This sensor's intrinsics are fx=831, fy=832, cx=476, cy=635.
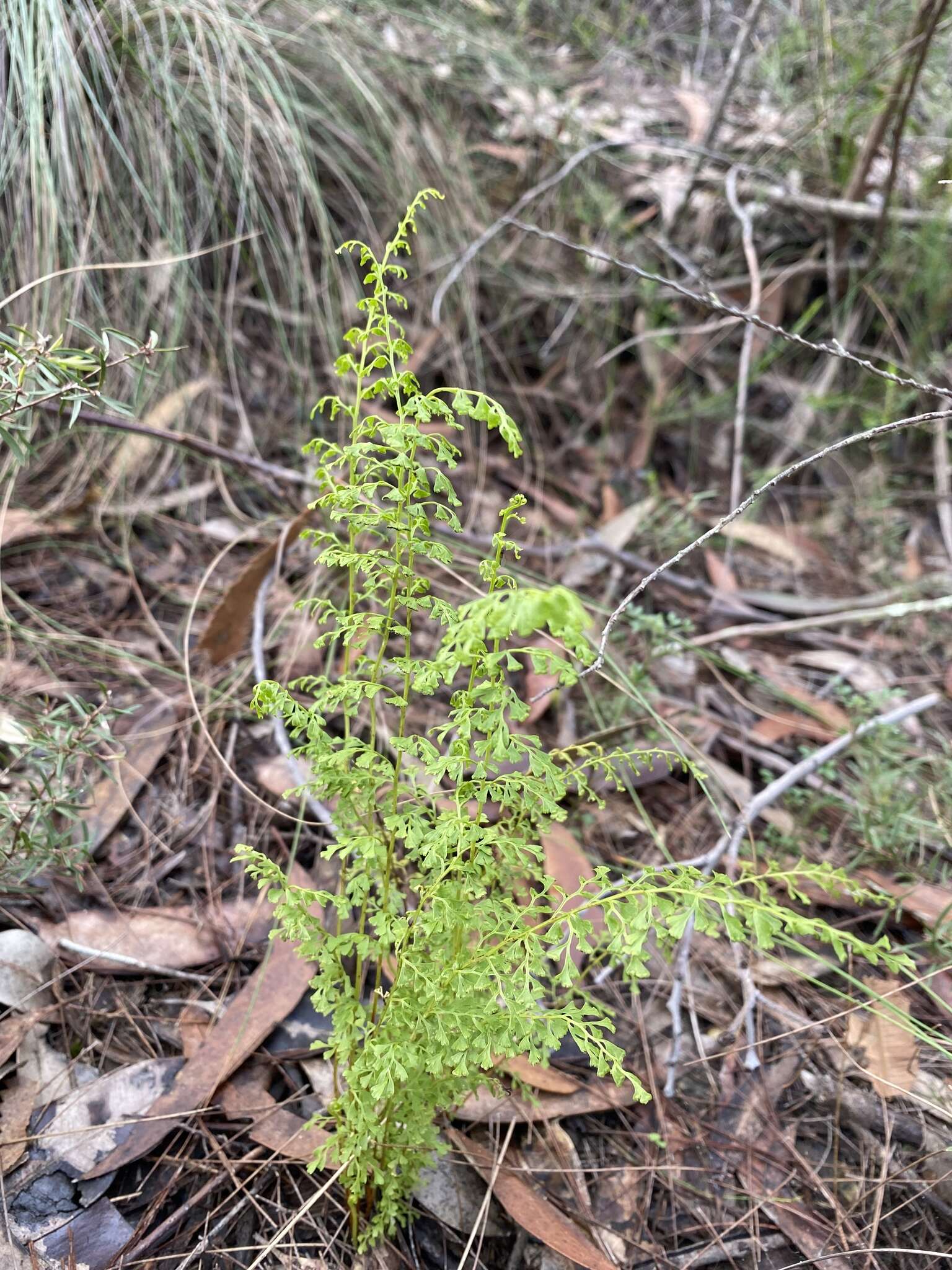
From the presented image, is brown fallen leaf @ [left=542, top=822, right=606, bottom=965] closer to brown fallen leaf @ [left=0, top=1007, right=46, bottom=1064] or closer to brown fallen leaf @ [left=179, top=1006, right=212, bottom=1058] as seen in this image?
brown fallen leaf @ [left=179, top=1006, right=212, bottom=1058]

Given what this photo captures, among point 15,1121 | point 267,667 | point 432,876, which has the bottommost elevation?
point 15,1121

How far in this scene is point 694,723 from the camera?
240cm

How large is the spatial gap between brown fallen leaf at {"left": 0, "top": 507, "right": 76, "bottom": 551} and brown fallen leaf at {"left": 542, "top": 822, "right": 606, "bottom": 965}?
166 centimetres

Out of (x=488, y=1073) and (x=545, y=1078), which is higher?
(x=488, y=1073)

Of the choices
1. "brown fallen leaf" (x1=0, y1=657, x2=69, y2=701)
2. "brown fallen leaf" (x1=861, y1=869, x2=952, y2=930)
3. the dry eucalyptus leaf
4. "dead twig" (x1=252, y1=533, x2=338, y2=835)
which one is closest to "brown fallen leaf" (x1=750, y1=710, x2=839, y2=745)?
"brown fallen leaf" (x1=861, y1=869, x2=952, y2=930)

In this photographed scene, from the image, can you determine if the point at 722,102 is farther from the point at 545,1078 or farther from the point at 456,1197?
the point at 456,1197

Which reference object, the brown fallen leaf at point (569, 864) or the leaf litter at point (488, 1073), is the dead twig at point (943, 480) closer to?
the leaf litter at point (488, 1073)

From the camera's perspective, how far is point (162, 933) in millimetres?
1741

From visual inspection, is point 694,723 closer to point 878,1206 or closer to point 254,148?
point 878,1206

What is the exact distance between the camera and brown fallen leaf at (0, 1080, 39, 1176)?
4.58 feet

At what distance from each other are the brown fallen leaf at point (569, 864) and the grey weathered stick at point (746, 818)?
0.19 metres

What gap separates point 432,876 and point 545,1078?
2.47 feet

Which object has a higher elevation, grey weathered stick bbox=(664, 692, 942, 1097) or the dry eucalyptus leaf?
the dry eucalyptus leaf

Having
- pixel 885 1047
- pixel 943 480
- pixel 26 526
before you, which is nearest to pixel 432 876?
pixel 885 1047
